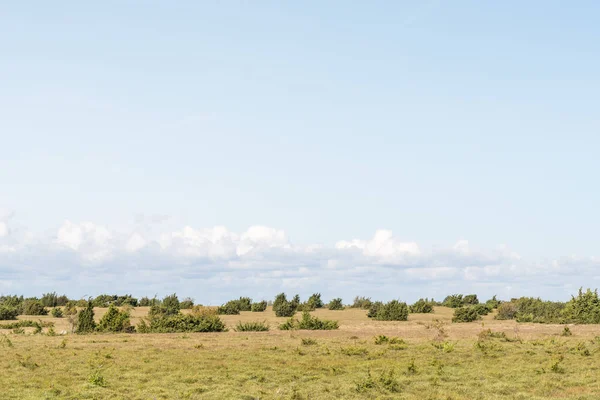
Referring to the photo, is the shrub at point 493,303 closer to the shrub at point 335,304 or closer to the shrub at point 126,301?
the shrub at point 335,304

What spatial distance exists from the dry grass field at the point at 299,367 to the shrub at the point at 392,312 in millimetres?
17524

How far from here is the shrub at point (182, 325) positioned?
53.6 metres

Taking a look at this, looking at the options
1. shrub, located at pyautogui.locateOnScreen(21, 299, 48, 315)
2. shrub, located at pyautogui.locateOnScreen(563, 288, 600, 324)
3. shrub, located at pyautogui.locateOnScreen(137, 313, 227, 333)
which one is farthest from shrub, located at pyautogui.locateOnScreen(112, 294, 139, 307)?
shrub, located at pyautogui.locateOnScreen(563, 288, 600, 324)

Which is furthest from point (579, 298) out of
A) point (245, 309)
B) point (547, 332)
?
point (245, 309)

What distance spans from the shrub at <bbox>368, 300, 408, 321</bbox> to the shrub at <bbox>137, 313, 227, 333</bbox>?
60.0 feet

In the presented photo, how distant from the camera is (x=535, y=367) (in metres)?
34.2

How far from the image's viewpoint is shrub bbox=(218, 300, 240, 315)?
7544 centimetres

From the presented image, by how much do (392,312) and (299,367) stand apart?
112 feet

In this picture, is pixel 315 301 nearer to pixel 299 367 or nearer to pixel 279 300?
pixel 279 300

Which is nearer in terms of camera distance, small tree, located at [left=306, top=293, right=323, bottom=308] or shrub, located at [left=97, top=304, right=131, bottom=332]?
shrub, located at [left=97, top=304, right=131, bottom=332]

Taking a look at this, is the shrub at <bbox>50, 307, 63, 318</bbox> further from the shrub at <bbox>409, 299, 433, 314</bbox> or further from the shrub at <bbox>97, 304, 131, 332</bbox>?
the shrub at <bbox>409, 299, 433, 314</bbox>

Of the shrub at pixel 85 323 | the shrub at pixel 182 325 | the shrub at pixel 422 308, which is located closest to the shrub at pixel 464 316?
the shrub at pixel 422 308

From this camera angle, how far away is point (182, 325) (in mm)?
54250

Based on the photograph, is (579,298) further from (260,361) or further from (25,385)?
(25,385)
